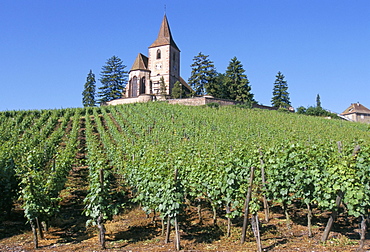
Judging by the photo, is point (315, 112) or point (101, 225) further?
point (315, 112)

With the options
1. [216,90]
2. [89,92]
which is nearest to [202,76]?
[216,90]

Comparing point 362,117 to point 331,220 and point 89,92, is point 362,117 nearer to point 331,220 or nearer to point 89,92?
point 89,92

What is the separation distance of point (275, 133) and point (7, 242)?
1956 centimetres

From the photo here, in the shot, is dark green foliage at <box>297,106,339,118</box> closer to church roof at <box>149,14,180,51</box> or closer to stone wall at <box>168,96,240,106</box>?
stone wall at <box>168,96,240,106</box>

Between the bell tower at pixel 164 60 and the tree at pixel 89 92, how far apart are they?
41.2ft

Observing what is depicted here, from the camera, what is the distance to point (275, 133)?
23.5m

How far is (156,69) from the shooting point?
56.2 m

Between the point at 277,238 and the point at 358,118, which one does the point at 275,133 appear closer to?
the point at 277,238

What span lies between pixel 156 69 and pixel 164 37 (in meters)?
6.41

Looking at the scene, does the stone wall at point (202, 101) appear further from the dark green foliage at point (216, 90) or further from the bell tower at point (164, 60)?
the bell tower at point (164, 60)

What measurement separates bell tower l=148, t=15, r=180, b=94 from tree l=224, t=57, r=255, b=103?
10.9 metres

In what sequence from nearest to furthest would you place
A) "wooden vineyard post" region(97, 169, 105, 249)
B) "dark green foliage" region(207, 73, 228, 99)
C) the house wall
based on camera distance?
1. "wooden vineyard post" region(97, 169, 105, 249)
2. "dark green foliage" region(207, 73, 228, 99)
3. the house wall

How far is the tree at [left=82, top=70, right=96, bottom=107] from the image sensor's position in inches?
2349

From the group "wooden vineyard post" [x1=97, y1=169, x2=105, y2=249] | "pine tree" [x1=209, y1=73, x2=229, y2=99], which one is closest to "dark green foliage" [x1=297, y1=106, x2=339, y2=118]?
"pine tree" [x1=209, y1=73, x2=229, y2=99]
